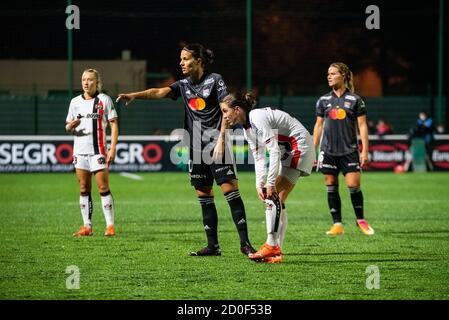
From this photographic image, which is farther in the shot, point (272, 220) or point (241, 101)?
point (272, 220)

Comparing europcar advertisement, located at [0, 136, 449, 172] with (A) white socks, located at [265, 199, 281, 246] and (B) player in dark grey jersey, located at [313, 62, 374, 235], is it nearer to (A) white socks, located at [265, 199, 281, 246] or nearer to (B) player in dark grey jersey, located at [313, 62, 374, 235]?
(B) player in dark grey jersey, located at [313, 62, 374, 235]

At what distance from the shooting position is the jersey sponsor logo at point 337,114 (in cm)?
1241

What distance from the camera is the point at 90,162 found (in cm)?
1208

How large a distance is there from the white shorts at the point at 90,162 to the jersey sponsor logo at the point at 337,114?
2937 mm

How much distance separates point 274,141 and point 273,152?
11cm

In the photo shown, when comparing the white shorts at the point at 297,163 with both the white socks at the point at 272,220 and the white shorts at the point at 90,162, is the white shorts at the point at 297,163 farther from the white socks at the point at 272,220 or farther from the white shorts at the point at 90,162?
the white shorts at the point at 90,162

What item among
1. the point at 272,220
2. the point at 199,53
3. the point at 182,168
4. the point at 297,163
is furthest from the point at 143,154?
the point at 272,220

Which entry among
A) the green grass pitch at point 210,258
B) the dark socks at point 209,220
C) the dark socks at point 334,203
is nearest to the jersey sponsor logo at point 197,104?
the dark socks at point 209,220

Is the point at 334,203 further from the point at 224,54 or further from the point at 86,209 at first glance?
the point at 224,54

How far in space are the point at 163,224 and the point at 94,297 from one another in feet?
20.1

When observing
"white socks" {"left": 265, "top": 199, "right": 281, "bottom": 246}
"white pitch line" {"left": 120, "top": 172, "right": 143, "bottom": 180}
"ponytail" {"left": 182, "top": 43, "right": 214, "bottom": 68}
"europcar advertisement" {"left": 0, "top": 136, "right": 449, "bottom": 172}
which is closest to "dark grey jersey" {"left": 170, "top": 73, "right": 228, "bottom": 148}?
"ponytail" {"left": 182, "top": 43, "right": 214, "bottom": 68}

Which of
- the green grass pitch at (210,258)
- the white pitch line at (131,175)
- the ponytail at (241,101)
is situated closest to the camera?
the green grass pitch at (210,258)

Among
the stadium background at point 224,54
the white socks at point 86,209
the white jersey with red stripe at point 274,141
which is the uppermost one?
the stadium background at point 224,54

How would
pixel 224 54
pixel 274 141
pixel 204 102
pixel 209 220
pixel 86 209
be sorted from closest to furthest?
pixel 274 141 < pixel 204 102 < pixel 209 220 < pixel 86 209 < pixel 224 54
